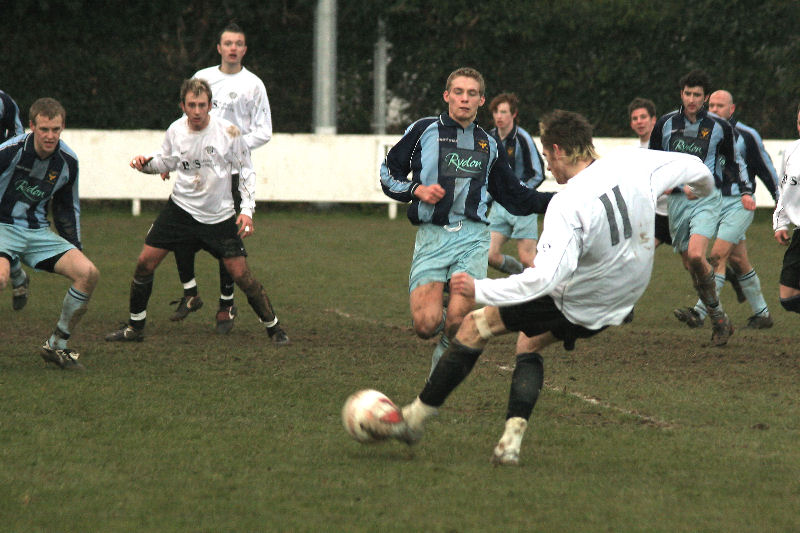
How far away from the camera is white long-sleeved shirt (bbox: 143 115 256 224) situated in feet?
28.9

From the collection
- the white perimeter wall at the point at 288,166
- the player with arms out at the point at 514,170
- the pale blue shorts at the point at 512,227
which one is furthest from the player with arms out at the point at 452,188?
the white perimeter wall at the point at 288,166

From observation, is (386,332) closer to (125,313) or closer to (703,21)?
(125,313)

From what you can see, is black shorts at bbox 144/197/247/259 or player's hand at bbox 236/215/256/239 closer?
player's hand at bbox 236/215/256/239

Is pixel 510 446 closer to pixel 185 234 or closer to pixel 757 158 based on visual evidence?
pixel 185 234

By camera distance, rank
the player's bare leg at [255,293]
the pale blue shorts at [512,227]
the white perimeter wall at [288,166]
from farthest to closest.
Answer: the white perimeter wall at [288,166], the pale blue shorts at [512,227], the player's bare leg at [255,293]

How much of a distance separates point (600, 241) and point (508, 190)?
1.82 m

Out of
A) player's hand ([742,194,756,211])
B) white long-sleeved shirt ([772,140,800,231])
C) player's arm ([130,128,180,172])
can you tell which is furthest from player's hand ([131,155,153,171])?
player's hand ([742,194,756,211])

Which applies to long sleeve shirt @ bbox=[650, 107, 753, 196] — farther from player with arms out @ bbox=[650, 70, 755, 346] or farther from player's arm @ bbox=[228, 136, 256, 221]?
player's arm @ bbox=[228, 136, 256, 221]

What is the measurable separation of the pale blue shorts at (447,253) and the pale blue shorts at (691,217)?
317 cm

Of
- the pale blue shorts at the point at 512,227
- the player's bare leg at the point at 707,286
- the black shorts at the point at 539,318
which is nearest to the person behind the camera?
the black shorts at the point at 539,318

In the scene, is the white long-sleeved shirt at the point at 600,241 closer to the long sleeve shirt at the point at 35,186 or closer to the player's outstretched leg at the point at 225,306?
the long sleeve shirt at the point at 35,186

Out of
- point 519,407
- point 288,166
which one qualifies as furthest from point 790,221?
point 288,166

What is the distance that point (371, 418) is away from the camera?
18.2ft

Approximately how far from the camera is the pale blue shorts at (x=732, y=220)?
987 centimetres
